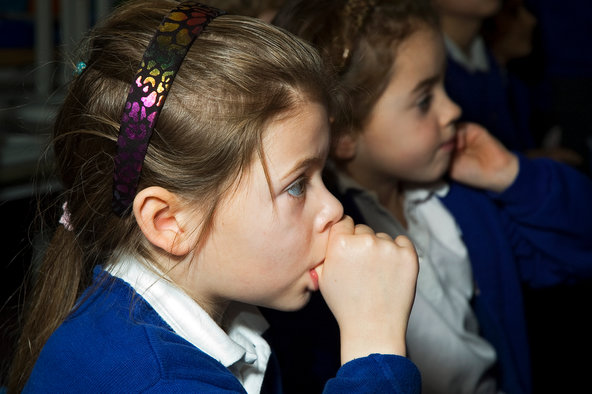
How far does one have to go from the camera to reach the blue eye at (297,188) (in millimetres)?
816

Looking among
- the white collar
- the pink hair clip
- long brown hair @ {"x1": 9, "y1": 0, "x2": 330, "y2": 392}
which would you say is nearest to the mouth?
the white collar

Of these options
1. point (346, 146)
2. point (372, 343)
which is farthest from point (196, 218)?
point (346, 146)

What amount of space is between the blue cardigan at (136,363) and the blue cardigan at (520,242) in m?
0.65

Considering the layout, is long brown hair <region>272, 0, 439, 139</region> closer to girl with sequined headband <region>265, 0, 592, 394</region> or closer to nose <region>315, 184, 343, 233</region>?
girl with sequined headband <region>265, 0, 592, 394</region>

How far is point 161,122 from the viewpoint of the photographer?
770 mm

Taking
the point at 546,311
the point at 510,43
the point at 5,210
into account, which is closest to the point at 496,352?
the point at 546,311

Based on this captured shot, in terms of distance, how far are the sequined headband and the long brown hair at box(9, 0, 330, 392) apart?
0.02 m

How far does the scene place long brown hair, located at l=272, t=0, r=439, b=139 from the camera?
114 centimetres

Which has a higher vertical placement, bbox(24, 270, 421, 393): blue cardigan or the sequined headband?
the sequined headband

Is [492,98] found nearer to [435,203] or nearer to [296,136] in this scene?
[435,203]

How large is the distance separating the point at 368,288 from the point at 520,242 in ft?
2.53

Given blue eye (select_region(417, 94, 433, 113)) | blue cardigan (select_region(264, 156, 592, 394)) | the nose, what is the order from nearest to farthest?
the nose → blue eye (select_region(417, 94, 433, 113)) → blue cardigan (select_region(264, 156, 592, 394))

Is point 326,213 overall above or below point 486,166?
above

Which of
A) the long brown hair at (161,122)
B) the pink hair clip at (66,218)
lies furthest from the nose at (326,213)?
the pink hair clip at (66,218)
